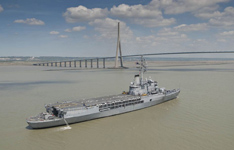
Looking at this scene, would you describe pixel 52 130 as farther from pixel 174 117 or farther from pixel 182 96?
pixel 182 96

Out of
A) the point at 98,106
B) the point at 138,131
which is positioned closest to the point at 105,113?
the point at 98,106

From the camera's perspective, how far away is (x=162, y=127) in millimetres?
21234

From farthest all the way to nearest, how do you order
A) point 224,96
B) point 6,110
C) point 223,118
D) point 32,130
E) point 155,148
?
point 224,96, point 6,110, point 223,118, point 32,130, point 155,148

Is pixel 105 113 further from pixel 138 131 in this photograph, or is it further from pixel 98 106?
pixel 138 131

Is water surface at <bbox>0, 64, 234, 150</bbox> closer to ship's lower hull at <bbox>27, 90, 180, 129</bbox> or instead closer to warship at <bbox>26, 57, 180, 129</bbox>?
ship's lower hull at <bbox>27, 90, 180, 129</bbox>

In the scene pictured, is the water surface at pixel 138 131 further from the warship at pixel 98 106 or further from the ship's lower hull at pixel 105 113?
the warship at pixel 98 106

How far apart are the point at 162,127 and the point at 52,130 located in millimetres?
12004

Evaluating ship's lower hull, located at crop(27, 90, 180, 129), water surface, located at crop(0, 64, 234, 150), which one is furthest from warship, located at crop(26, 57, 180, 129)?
water surface, located at crop(0, 64, 234, 150)

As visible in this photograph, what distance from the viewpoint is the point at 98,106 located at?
2395 centimetres

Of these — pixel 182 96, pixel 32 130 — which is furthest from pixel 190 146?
pixel 182 96

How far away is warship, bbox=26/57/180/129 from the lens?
2133 cm

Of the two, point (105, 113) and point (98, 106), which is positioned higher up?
point (98, 106)

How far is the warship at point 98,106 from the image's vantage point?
70.0ft

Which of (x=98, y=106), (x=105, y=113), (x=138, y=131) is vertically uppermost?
(x=98, y=106)
